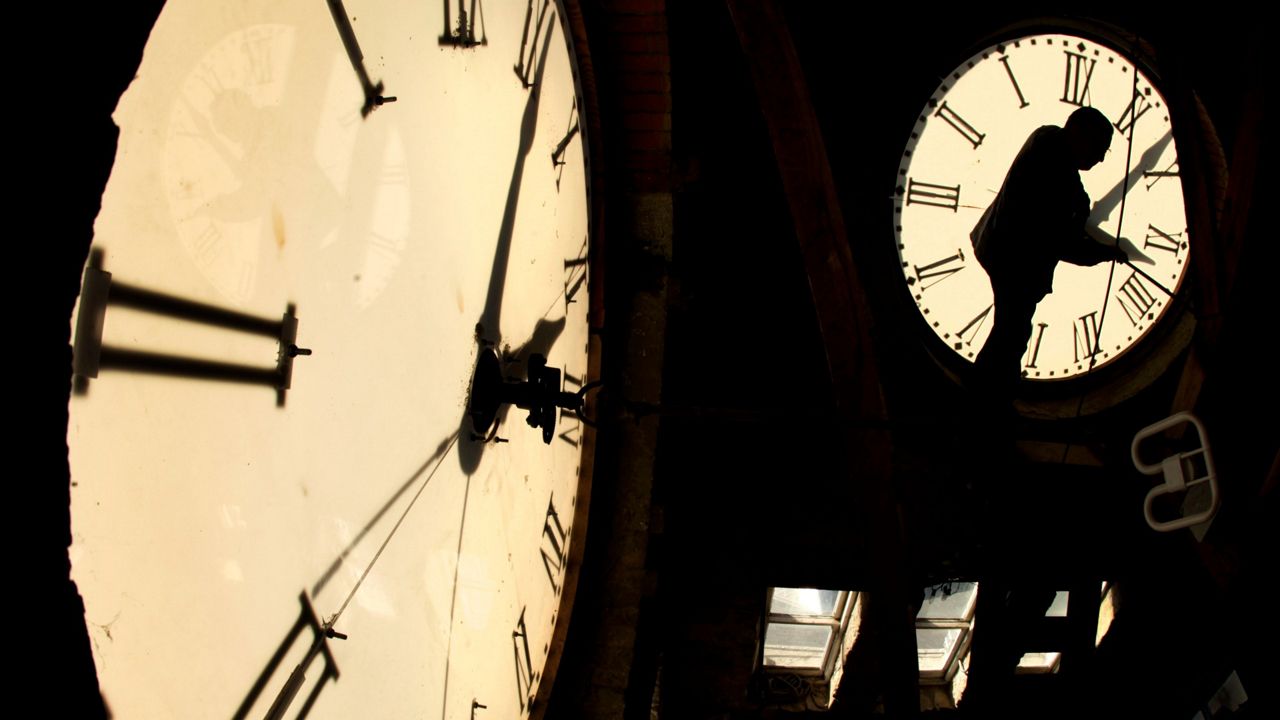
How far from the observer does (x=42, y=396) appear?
0.53m

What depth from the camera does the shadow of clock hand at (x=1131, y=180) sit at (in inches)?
130

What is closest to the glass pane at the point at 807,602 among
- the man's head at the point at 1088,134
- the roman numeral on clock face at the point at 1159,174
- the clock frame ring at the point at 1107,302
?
the clock frame ring at the point at 1107,302

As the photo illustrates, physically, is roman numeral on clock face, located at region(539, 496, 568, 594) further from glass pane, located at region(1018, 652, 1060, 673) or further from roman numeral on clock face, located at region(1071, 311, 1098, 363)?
glass pane, located at region(1018, 652, 1060, 673)

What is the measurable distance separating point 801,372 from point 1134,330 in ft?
4.25

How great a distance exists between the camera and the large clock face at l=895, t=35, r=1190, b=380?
10.7ft

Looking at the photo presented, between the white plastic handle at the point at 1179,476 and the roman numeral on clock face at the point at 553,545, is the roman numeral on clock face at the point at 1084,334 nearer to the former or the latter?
the white plastic handle at the point at 1179,476

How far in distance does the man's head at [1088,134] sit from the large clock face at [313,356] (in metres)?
1.10

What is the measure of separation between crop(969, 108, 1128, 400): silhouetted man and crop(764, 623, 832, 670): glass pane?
3343 mm

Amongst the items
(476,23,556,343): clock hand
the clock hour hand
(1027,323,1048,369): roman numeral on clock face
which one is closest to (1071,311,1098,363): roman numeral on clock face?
(1027,323,1048,369): roman numeral on clock face

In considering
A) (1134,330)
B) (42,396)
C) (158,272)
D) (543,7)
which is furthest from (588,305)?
(1134,330)

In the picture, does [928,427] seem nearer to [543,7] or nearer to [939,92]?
[543,7]

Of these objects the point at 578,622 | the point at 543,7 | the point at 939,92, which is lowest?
the point at 578,622

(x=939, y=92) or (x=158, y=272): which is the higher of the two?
(x=939, y=92)

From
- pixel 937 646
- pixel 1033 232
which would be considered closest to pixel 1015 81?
pixel 1033 232
